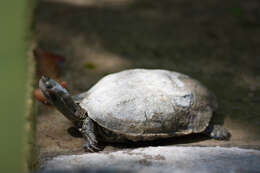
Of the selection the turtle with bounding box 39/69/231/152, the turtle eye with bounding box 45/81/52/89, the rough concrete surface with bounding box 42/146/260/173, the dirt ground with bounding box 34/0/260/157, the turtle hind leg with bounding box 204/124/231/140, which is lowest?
the rough concrete surface with bounding box 42/146/260/173

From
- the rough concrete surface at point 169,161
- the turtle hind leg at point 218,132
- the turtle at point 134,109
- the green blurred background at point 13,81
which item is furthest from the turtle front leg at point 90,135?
the turtle hind leg at point 218,132

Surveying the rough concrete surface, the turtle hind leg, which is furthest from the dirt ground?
the rough concrete surface

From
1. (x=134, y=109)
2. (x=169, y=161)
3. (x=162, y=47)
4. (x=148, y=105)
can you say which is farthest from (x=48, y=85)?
(x=162, y=47)

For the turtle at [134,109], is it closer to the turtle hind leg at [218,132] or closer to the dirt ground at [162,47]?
the turtle hind leg at [218,132]

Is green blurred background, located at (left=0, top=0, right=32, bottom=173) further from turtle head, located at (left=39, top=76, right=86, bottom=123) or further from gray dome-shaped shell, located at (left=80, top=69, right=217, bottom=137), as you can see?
gray dome-shaped shell, located at (left=80, top=69, right=217, bottom=137)

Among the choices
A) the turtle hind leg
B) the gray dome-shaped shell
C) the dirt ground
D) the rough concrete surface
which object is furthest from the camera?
the dirt ground

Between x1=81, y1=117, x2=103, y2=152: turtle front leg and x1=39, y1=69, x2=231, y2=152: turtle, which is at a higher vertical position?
x1=39, y1=69, x2=231, y2=152: turtle

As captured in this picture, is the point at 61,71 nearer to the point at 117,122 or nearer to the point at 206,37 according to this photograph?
the point at 117,122
